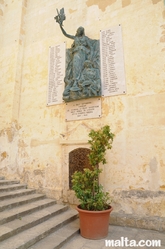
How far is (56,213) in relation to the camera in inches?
112

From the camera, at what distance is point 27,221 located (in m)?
2.29

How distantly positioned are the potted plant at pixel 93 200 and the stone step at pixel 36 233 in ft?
1.26

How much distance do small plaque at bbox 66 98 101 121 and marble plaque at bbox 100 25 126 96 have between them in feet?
0.88

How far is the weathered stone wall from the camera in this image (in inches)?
116

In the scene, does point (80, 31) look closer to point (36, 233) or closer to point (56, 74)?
point (56, 74)

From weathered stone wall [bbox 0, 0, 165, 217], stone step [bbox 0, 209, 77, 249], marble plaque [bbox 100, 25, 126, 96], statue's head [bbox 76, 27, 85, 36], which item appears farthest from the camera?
statue's head [bbox 76, 27, 85, 36]

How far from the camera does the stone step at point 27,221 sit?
1.98 metres

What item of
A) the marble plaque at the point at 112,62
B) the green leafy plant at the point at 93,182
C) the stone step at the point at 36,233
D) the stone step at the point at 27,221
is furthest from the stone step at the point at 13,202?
the marble plaque at the point at 112,62

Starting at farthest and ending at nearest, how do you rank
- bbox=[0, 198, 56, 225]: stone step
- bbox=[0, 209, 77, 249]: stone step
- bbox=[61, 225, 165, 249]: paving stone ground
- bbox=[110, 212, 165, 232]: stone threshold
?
bbox=[110, 212, 165, 232]: stone threshold, bbox=[0, 198, 56, 225]: stone step, bbox=[61, 225, 165, 249]: paving stone ground, bbox=[0, 209, 77, 249]: stone step

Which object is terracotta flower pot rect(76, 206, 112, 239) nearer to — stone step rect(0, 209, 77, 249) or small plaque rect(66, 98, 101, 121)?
stone step rect(0, 209, 77, 249)

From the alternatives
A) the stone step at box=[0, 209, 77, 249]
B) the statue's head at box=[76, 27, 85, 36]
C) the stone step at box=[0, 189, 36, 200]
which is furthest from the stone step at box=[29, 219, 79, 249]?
the statue's head at box=[76, 27, 85, 36]

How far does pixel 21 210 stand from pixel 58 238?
69 centimetres

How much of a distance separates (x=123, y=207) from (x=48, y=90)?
2783 mm

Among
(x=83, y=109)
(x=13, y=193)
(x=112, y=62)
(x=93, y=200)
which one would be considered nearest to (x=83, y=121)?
(x=83, y=109)
